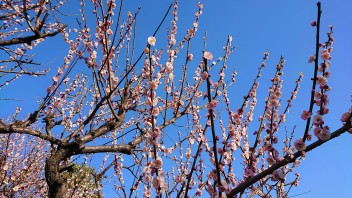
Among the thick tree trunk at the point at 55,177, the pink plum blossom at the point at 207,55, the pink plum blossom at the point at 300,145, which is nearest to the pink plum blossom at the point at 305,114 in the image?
the pink plum blossom at the point at 300,145

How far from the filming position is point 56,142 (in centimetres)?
467

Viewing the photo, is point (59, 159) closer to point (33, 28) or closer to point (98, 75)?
point (98, 75)

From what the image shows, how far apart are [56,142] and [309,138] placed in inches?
144

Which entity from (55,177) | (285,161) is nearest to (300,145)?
(285,161)

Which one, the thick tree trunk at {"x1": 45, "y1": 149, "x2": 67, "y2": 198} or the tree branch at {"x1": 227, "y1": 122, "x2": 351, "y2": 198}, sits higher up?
the thick tree trunk at {"x1": 45, "y1": 149, "x2": 67, "y2": 198}

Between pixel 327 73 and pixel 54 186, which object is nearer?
pixel 327 73

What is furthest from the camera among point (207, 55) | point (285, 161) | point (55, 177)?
point (55, 177)

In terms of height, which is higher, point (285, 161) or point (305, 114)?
point (305, 114)

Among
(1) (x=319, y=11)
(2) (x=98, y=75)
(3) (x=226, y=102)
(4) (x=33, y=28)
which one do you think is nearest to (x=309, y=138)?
(1) (x=319, y=11)

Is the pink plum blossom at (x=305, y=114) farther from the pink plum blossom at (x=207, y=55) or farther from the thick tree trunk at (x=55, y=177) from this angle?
the thick tree trunk at (x=55, y=177)

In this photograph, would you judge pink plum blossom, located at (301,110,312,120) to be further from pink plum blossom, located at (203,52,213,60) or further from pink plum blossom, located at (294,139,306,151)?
pink plum blossom, located at (203,52,213,60)

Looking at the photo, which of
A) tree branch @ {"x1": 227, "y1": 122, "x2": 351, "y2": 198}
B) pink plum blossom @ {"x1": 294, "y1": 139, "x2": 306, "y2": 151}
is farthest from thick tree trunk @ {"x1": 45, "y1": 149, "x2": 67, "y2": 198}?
pink plum blossom @ {"x1": 294, "y1": 139, "x2": 306, "y2": 151}

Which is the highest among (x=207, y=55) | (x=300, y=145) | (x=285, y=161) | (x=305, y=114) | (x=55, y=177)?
(x=55, y=177)

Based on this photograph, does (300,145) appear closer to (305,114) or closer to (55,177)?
(305,114)
